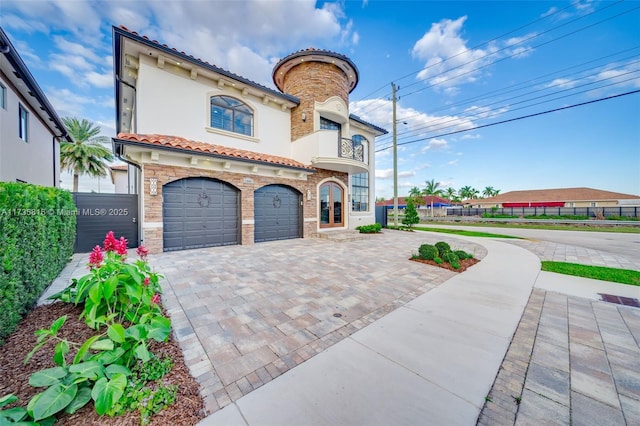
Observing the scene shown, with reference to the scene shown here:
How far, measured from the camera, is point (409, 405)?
5.88ft

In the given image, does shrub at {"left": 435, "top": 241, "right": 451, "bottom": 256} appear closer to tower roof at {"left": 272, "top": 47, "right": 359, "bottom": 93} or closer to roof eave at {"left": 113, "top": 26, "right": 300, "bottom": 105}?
roof eave at {"left": 113, "top": 26, "right": 300, "bottom": 105}

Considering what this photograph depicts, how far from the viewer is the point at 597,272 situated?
5.69m

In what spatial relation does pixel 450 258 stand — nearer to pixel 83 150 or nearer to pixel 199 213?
pixel 199 213

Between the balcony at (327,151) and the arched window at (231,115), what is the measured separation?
252cm

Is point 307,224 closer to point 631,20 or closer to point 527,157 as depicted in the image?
point 631,20

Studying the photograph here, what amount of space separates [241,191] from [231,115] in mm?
3575

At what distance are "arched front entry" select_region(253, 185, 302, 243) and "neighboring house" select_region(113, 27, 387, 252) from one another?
1.8 inches

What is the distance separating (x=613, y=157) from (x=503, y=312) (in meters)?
23.8

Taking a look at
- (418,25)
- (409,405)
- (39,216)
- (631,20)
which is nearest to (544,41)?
(631,20)

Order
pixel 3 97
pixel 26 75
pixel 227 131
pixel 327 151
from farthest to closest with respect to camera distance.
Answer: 1. pixel 327 151
2. pixel 227 131
3. pixel 3 97
4. pixel 26 75

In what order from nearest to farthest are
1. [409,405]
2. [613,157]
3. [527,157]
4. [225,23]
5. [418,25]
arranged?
1. [409,405]
2. [225,23]
3. [418,25]
4. [613,157]
5. [527,157]

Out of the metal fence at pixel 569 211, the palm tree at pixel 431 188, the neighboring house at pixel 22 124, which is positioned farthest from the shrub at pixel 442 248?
the palm tree at pixel 431 188

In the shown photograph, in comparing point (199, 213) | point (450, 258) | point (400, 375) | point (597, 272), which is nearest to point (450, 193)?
point (597, 272)

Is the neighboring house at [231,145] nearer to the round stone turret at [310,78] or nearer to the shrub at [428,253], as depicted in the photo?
the round stone turret at [310,78]
